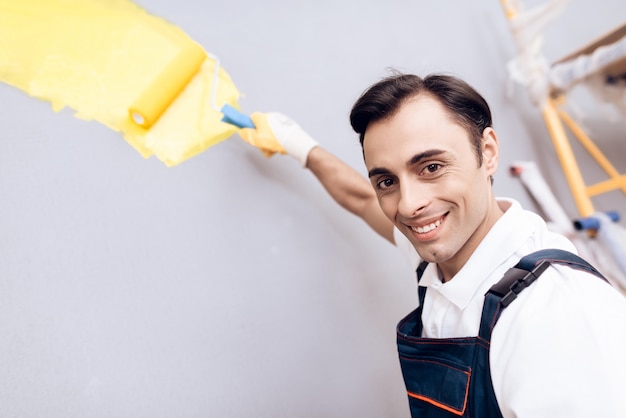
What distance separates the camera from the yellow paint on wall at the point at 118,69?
2.50 feet

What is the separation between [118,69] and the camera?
0.83m

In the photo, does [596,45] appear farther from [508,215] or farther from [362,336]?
[362,336]

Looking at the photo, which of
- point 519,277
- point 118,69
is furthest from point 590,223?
point 118,69

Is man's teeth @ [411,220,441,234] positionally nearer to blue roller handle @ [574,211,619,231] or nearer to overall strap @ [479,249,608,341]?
overall strap @ [479,249,608,341]

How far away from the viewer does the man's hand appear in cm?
91

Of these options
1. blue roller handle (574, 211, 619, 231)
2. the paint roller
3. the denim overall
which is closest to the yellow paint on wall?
the paint roller

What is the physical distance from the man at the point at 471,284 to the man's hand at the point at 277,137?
21cm

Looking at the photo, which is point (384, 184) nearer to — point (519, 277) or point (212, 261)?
point (519, 277)

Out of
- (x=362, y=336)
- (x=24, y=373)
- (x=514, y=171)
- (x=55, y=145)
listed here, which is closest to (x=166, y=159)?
(x=55, y=145)

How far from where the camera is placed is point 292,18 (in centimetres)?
108

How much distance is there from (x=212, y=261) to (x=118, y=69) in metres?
0.42

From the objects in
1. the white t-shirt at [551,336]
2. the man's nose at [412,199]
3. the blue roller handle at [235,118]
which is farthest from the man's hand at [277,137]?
the white t-shirt at [551,336]

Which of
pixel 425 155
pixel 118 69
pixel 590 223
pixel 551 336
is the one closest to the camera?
pixel 551 336

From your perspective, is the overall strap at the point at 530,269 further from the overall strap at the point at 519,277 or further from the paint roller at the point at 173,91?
the paint roller at the point at 173,91
